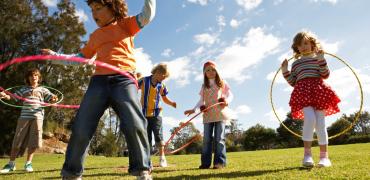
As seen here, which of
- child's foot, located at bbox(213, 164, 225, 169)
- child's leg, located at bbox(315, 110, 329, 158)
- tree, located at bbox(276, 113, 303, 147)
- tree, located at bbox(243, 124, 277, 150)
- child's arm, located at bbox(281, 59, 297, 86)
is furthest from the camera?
tree, located at bbox(243, 124, 277, 150)

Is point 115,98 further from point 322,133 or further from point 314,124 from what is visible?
point 322,133

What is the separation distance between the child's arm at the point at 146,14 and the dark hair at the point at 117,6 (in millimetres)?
282

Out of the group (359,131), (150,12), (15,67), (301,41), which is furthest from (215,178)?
(359,131)

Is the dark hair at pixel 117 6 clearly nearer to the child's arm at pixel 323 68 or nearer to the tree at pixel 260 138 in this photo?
the child's arm at pixel 323 68

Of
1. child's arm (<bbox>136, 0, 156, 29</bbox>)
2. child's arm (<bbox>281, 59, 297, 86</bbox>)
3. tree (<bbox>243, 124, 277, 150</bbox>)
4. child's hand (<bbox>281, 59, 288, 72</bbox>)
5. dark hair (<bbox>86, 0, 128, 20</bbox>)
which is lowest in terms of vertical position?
tree (<bbox>243, 124, 277, 150</bbox>)

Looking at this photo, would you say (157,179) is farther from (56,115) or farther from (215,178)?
(56,115)

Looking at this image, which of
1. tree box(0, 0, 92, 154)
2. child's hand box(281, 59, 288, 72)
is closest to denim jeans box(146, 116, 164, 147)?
child's hand box(281, 59, 288, 72)

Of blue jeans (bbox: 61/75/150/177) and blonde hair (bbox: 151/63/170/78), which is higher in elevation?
blonde hair (bbox: 151/63/170/78)

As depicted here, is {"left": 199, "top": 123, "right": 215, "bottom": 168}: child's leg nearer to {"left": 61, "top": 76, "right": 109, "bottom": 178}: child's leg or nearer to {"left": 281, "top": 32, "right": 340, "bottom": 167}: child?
{"left": 281, "top": 32, "right": 340, "bottom": 167}: child

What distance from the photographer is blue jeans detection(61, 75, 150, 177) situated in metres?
3.90

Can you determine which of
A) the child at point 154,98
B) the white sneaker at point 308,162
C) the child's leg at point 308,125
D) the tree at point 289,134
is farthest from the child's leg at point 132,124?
the tree at point 289,134

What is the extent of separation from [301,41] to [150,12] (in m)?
3.08

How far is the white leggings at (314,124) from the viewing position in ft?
18.9

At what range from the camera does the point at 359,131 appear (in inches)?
1861
